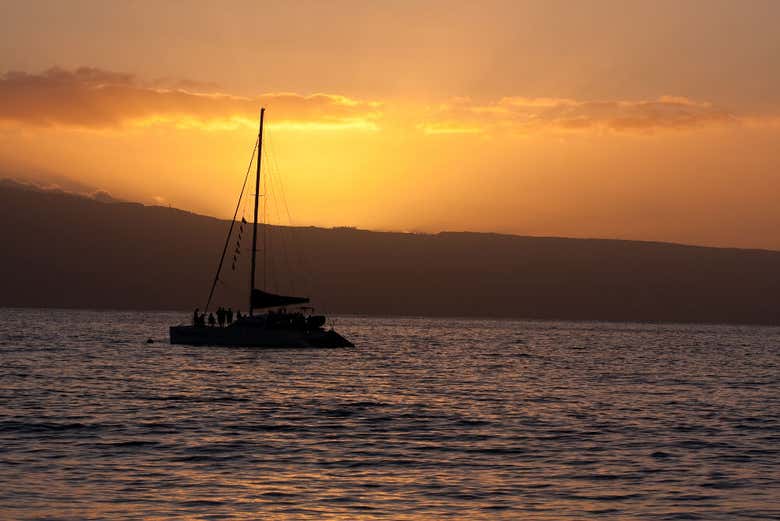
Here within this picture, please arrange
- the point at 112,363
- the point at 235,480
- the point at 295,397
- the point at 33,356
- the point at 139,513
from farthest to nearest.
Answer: the point at 33,356 → the point at 112,363 → the point at 295,397 → the point at 235,480 → the point at 139,513

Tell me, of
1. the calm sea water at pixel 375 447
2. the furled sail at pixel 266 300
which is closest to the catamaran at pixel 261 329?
the furled sail at pixel 266 300

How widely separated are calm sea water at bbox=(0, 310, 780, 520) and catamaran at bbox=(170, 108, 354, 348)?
542 inches

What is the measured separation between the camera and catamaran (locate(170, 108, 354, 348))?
75.9 metres

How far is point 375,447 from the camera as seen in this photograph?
30484 millimetres

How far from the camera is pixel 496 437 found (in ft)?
110

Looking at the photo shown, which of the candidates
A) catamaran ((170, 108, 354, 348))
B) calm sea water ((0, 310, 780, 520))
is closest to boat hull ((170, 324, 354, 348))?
catamaran ((170, 108, 354, 348))

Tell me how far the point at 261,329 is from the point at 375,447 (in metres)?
46.1

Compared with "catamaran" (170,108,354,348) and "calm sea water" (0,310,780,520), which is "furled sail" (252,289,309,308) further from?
"calm sea water" (0,310,780,520)

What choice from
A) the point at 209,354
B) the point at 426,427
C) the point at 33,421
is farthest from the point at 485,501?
the point at 209,354

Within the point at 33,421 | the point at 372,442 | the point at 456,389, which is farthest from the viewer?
the point at 456,389

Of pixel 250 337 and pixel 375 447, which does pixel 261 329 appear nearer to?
pixel 250 337

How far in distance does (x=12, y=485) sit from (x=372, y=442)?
12.0 meters

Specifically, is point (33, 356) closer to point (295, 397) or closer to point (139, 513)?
point (295, 397)

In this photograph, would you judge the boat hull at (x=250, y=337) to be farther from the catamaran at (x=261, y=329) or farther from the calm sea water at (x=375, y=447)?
the calm sea water at (x=375, y=447)
